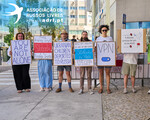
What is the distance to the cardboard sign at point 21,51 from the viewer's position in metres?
6.68

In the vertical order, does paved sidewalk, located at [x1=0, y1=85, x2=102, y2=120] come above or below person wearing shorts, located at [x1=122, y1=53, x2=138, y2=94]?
below

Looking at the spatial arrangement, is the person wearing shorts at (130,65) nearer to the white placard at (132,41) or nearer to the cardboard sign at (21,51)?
the white placard at (132,41)

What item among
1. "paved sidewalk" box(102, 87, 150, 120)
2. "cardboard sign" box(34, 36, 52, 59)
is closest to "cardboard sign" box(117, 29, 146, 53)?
"paved sidewalk" box(102, 87, 150, 120)

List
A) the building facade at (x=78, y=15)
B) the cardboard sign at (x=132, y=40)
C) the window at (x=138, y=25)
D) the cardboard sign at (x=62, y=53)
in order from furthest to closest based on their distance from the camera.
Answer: the building facade at (x=78, y=15) → the window at (x=138, y=25) → the cardboard sign at (x=62, y=53) → the cardboard sign at (x=132, y=40)

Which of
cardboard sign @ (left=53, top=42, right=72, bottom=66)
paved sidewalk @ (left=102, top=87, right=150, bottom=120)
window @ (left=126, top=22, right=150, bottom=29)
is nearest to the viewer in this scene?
paved sidewalk @ (left=102, top=87, right=150, bottom=120)

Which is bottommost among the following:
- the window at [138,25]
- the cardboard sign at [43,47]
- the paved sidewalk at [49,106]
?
the paved sidewalk at [49,106]

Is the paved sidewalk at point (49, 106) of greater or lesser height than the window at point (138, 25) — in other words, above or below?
below

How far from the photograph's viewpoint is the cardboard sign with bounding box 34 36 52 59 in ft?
22.1

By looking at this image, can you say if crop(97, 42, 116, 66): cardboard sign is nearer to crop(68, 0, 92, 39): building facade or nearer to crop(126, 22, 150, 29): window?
crop(126, 22, 150, 29): window

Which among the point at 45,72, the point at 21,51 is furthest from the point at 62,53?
the point at 21,51

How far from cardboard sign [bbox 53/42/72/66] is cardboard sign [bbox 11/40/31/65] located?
34.8 inches

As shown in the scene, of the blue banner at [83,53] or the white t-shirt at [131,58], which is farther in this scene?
the blue banner at [83,53]

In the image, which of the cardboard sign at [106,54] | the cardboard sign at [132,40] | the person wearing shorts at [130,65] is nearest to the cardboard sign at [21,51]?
the cardboard sign at [106,54]

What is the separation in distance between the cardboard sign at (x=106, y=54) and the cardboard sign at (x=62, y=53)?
90 centimetres
